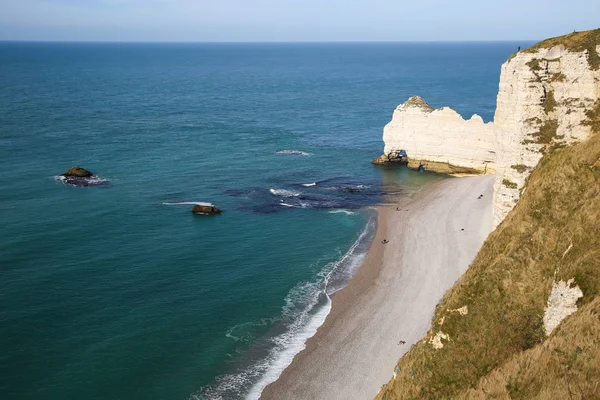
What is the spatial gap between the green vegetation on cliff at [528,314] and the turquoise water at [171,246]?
1434 centimetres

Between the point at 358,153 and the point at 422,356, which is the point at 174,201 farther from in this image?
the point at 422,356

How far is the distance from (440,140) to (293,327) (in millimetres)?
48069

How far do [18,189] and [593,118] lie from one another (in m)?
63.7

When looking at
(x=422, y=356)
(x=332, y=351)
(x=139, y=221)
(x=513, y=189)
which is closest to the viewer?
(x=422, y=356)

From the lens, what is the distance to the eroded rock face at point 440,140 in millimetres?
79000

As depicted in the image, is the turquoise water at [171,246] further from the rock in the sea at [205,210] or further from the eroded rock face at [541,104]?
the eroded rock face at [541,104]

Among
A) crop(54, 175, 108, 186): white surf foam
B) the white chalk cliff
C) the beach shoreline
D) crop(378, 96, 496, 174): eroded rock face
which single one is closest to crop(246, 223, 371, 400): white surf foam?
the beach shoreline

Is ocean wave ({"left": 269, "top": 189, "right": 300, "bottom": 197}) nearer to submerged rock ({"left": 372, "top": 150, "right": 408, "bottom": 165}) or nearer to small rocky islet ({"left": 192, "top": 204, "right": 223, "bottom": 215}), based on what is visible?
small rocky islet ({"left": 192, "top": 204, "right": 223, "bottom": 215})

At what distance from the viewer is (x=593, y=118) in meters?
34.3

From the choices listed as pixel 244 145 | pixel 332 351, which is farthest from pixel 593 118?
pixel 244 145

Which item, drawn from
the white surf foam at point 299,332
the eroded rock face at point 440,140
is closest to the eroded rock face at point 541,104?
the white surf foam at point 299,332

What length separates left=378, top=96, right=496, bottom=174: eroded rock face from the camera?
7900 centimetres

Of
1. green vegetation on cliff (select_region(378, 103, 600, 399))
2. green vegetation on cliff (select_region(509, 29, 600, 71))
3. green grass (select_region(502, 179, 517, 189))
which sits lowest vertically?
green vegetation on cliff (select_region(378, 103, 600, 399))

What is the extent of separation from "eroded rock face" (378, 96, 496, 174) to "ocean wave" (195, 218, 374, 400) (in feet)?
96.8
